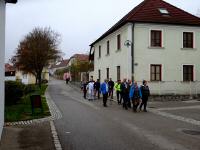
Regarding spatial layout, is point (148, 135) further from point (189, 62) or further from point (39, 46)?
point (39, 46)

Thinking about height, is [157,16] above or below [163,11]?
below

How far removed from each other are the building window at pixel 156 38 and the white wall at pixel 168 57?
0.33m

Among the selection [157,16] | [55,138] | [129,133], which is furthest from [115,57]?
[55,138]

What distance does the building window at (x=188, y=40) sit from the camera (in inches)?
1273

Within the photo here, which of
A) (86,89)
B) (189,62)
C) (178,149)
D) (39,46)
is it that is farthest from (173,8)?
(178,149)

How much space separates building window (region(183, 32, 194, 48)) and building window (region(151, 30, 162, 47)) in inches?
92.5

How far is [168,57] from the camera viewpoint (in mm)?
31703

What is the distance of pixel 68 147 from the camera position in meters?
9.53

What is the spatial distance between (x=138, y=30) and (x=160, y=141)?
69.2ft

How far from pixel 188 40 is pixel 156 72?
4.19 meters

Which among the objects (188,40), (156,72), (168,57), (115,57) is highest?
(188,40)

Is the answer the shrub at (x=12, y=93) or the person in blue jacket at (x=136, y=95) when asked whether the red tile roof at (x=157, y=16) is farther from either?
the shrub at (x=12, y=93)

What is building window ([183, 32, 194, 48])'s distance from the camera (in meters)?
32.3

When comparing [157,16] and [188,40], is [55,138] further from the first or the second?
[188,40]
